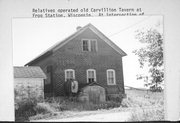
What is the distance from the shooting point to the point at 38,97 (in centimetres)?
475

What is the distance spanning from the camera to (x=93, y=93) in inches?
191

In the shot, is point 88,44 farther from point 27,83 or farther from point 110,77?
point 27,83

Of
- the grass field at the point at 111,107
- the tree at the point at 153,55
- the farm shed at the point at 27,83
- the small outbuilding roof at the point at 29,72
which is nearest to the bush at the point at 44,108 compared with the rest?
the grass field at the point at 111,107

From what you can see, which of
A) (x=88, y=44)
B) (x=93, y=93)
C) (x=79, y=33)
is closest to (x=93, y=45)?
(x=88, y=44)

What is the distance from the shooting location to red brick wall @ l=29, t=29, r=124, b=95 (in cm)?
478

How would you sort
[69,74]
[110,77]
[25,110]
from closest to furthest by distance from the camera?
[25,110]
[69,74]
[110,77]

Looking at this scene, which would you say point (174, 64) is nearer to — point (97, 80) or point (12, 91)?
point (97, 80)

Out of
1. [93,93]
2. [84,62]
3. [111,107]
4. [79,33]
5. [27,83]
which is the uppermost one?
[79,33]

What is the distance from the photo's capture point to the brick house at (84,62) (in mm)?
4770

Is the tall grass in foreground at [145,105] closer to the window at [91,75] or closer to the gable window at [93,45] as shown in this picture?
the window at [91,75]

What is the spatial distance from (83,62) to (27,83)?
94 cm

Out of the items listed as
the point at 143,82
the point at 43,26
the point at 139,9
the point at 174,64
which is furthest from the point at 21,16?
the point at 174,64

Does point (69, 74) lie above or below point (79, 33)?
below

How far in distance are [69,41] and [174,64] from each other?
5.71ft
